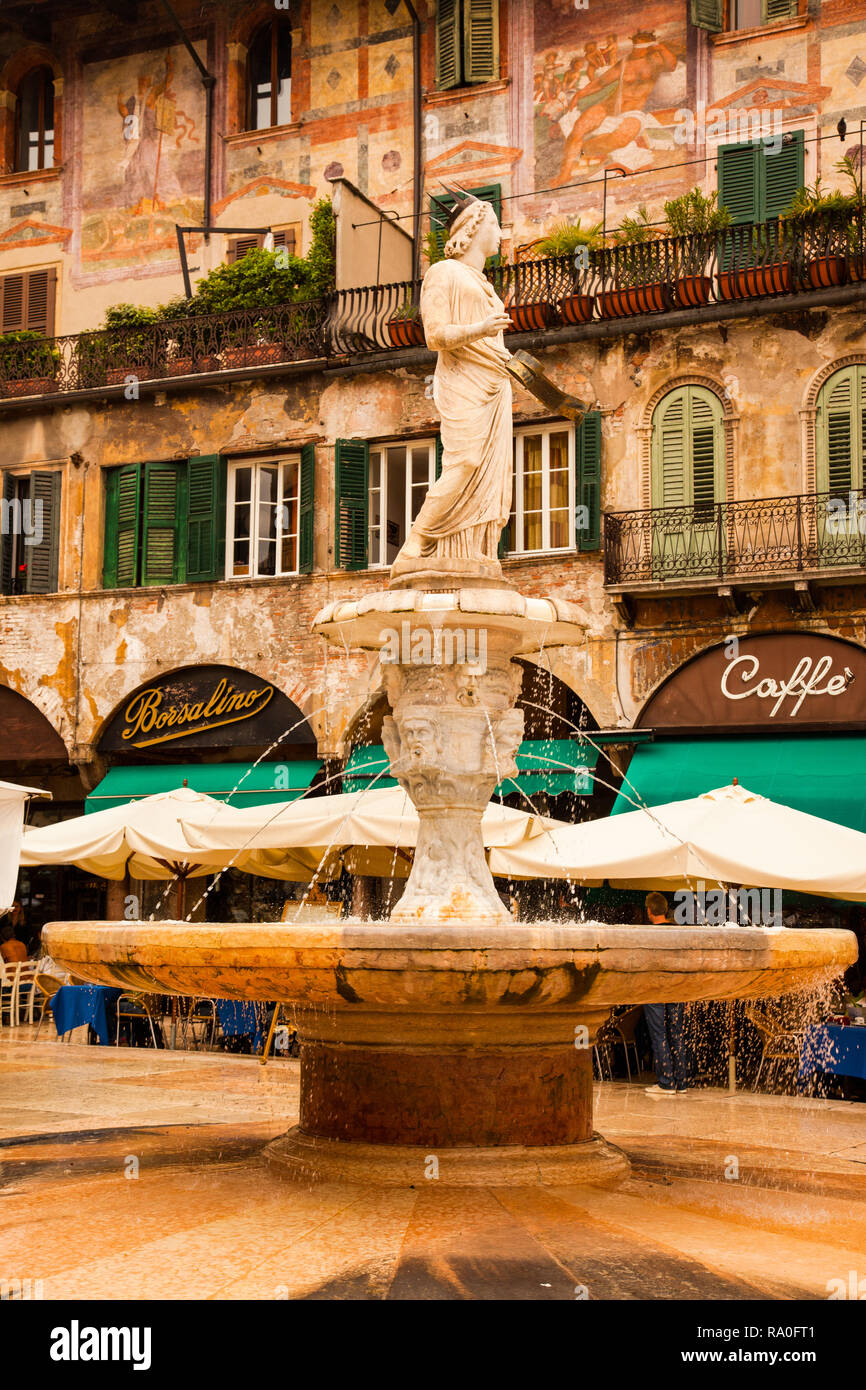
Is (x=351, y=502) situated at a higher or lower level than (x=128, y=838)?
higher

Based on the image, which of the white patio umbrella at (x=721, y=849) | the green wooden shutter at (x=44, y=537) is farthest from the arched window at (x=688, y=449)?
the green wooden shutter at (x=44, y=537)

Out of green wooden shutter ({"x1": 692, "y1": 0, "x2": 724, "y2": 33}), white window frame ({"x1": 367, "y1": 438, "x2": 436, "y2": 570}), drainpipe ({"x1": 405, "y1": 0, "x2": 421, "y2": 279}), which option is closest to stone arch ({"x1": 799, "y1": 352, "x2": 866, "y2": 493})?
white window frame ({"x1": 367, "y1": 438, "x2": 436, "y2": 570})

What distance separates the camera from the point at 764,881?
440 inches

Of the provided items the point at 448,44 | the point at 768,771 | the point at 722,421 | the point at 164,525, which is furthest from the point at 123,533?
the point at 768,771

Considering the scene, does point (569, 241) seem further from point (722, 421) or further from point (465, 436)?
point (465, 436)

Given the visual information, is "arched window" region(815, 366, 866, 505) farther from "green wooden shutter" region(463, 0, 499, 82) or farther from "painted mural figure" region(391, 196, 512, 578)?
"painted mural figure" region(391, 196, 512, 578)

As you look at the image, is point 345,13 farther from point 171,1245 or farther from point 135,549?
point 171,1245

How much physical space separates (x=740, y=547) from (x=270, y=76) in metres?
11.4

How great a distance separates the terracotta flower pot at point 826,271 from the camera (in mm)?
17922

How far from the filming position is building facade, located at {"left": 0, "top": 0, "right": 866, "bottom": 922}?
18.3 metres

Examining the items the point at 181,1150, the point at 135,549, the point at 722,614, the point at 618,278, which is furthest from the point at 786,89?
the point at 181,1150

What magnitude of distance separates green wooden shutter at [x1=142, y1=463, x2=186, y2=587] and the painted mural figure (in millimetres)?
13694

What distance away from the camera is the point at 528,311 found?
19.7 metres

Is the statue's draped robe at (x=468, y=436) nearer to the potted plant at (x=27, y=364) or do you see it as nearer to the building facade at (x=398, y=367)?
the building facade at (x=398, y=367)
